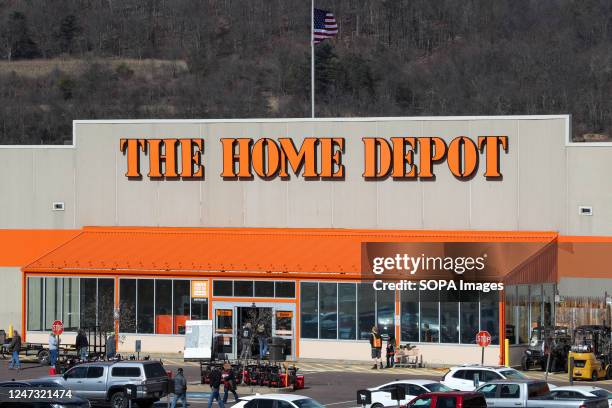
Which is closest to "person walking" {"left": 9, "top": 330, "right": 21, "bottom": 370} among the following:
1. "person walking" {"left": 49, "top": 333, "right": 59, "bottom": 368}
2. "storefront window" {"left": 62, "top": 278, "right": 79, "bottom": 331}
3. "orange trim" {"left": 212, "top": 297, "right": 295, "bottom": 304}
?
"person walking" {"left": 49, "top": 333, "right": 59, "bottom": 368}

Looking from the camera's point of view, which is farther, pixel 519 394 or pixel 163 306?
pixel 163 306

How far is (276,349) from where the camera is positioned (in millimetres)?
59719

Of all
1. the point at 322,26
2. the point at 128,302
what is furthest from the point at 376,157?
the point at 128,302

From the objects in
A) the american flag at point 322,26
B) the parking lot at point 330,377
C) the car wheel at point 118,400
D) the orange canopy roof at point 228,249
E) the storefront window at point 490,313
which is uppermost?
the american flag at point 322,26

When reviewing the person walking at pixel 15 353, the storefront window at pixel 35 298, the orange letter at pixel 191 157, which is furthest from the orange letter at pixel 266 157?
the person walking at pixel 15 353

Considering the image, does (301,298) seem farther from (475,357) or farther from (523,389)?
(523,389)

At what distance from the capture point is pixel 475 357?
57.5m

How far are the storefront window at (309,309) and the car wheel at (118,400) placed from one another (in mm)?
16524

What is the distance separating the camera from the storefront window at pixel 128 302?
62531 mm

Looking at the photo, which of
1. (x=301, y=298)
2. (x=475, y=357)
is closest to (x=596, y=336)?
(x=475, y=357)

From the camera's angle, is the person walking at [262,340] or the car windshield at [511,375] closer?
the car windshield at [511,375]

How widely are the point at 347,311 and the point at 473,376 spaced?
14721 millimetres

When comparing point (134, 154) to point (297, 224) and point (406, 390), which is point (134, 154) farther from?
point (406, 390)

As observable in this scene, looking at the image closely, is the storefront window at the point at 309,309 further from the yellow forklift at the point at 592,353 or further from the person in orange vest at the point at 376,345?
the yellow forklift at the point at 592,353
